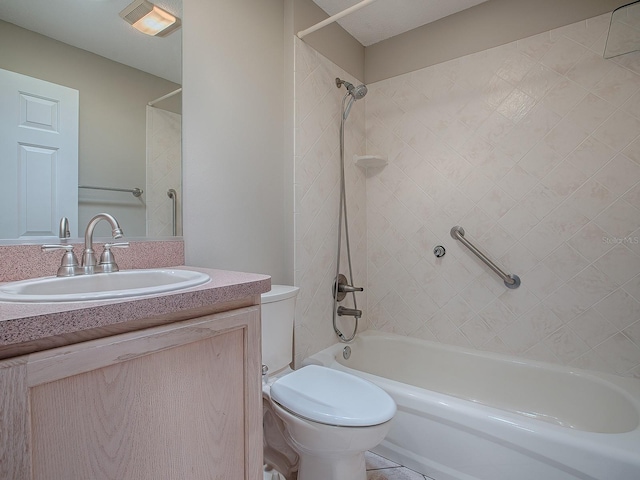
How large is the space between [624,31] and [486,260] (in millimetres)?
1157

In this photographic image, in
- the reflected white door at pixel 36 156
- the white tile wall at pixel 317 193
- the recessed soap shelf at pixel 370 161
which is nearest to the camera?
the reflected white door at pixel 36 156

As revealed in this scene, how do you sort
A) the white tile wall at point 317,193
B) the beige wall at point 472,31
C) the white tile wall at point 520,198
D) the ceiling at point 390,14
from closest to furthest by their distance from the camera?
1. the white tile wall at point 520,198
2. the beige wall at point 472,31
3. the white tile wall at point 317,193
4. the ceiling at point 390,14

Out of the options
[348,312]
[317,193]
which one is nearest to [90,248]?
[317,193]

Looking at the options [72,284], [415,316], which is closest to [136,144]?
[72,284]

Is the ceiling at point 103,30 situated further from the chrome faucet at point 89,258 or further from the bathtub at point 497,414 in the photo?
the bathtub at point 497,414

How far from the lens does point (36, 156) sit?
1.00 meters

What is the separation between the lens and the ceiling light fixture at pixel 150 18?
48.1 inches

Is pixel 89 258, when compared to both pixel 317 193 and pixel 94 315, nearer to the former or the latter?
pixel 94 315

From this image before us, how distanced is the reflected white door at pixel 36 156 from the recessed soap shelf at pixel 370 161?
5.05 feet

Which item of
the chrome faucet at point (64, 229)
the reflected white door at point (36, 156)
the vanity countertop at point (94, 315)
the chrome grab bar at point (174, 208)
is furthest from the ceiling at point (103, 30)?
the vanity countertop at point (94, 315)

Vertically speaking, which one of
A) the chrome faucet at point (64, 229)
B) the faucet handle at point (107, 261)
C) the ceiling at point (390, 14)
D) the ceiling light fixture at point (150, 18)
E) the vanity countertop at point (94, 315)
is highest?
the ceiling at point (390, 14)

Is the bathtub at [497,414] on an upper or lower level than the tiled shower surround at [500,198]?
lower

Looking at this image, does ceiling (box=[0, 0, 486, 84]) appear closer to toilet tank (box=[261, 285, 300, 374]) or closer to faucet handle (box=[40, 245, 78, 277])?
faucet handle (box=[40, 245, 78, 277])

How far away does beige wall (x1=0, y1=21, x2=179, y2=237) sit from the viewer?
3.24 ft
